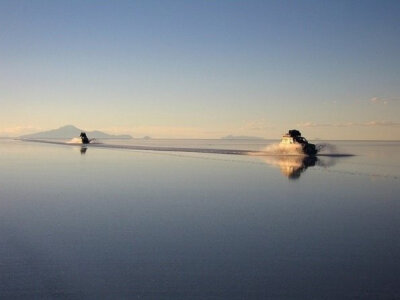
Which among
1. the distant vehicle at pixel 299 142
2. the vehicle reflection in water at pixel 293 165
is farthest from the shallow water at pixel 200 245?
the distant vehicle at pixel 299 142

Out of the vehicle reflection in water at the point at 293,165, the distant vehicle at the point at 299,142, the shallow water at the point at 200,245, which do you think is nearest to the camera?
the shallow water at the point at 200,245

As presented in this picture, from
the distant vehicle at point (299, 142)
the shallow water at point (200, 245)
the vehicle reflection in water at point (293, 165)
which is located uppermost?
the distant vehicle at point (299, 142)

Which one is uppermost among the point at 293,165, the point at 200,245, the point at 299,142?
the point at 299,142

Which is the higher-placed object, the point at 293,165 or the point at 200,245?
the point at 293,165

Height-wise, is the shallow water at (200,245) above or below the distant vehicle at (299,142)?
below

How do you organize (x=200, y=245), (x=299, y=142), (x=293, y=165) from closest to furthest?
(x=200, y=245), (x=293, y=165), (x=299, y=142)

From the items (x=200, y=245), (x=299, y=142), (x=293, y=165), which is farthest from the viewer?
(x=299, y=142)

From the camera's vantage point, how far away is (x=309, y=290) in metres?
13.1

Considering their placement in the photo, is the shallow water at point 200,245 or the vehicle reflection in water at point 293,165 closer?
the shallow water at point 200,245

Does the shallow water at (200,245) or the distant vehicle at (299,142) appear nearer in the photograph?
the shallow water at (200,245)

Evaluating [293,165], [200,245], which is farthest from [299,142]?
[200,245]

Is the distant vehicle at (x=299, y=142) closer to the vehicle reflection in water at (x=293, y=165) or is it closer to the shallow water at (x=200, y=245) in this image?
the vehicle reflection in water at (x=293, y=165)

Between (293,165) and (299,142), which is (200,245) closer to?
(293,165)

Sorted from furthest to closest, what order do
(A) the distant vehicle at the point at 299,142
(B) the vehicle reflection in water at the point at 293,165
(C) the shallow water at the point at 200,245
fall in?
(A) the distant vehicle at the point at 299,142 < (B) the vehicle reflection in water at the point at 293,165 < (C) the shallow water at the point at 200,245
